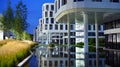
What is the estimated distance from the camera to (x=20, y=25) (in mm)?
52812

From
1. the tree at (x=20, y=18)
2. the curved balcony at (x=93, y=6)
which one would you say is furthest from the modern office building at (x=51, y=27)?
the curved balcony at (x=93, y=6)

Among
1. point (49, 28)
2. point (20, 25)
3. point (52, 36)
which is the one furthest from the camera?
point (52, 36)

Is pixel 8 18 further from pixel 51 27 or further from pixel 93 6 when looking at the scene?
pixel 51 27

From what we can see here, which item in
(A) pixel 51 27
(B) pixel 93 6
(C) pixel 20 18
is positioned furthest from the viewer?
(A) pixel 51 27

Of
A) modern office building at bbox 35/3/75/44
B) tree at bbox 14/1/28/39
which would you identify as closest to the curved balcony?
tree at bbox 14/1/28/39

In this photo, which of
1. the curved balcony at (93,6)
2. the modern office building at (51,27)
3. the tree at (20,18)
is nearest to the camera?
the curved balcony at (93,6)

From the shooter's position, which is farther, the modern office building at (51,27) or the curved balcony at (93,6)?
the modern office building at (51,27)

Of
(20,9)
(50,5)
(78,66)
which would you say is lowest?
(78,66)

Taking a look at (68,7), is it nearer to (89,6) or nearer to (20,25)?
(89,6)

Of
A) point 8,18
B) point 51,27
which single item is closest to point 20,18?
point 8,18

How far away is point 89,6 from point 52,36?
68.3 meters

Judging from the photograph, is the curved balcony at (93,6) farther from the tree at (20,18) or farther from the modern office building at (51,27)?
the modern office building at (51,27)

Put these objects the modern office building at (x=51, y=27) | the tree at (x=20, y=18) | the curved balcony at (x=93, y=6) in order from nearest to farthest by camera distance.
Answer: the curved balcony at (x=93, y=6) → the tree at (x=20, y=18) → the modern office building at (x=51, y=27)

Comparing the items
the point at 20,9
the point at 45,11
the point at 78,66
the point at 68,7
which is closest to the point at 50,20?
the point at 45,11
